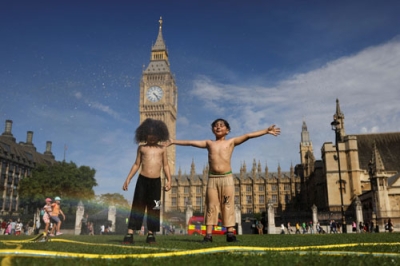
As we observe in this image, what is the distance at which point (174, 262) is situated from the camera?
10.9ft

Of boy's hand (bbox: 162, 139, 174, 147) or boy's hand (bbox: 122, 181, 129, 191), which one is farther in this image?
boy's hand (bbox: 122, 181, 129, 191)

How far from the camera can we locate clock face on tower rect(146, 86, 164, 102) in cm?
9962

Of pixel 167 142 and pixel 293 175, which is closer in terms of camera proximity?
pixel 167 142

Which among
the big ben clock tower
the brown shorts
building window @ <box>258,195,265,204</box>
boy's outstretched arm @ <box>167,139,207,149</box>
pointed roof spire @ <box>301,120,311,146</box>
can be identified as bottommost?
the brown shorts

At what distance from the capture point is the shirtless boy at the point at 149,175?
6969 millimetres

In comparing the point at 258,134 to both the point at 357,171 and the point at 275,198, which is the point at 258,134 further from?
the point at 275,198

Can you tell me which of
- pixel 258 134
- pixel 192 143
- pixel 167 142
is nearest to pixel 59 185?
pixel 167 142

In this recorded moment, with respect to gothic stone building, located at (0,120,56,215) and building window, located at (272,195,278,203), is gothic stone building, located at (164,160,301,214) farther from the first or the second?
gothic stone building, located at (0,120,56,215)

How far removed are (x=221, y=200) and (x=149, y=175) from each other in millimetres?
1622

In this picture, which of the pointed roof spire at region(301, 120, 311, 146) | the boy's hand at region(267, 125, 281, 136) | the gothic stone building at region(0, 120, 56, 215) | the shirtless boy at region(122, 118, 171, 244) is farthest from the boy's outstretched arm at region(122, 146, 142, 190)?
the pointed roof spire at region(301, 120, 311, 146)

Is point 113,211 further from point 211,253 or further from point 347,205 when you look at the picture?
point 347,205

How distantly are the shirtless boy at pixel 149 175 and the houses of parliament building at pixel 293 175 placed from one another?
2216 cm

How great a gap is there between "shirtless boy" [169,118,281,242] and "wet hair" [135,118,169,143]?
31 centimetres

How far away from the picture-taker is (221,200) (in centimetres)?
682
